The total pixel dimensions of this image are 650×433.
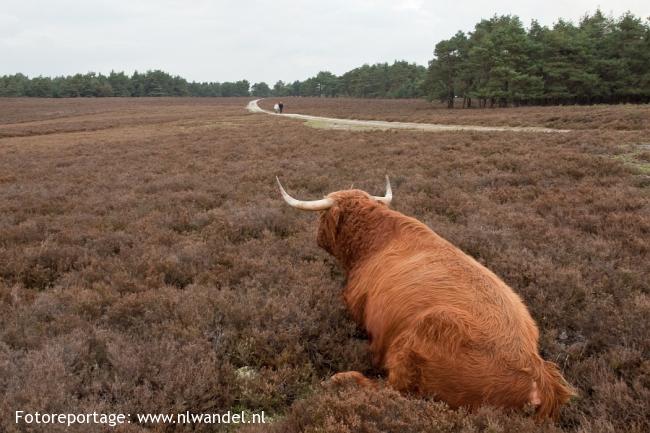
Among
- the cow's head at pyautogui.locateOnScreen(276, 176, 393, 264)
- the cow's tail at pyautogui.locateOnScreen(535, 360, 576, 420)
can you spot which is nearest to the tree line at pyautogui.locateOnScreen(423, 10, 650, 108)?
the cow's head at pyautogui.locateOnScreen(276, 176, 393, 264)

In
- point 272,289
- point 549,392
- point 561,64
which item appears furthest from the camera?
point 561,64

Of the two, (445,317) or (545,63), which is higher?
(545,63)

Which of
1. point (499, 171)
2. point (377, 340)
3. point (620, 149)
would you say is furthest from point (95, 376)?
point (620, 149)

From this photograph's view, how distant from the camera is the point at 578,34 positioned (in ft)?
166

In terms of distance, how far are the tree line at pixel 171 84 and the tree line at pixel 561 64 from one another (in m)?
26.1

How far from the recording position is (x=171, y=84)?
144 m

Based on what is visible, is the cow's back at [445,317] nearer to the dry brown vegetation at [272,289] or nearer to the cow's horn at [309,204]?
the dry brown vegetation at [272,289]

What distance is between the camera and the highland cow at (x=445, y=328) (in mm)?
2643

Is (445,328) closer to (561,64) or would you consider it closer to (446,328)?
(446,328)

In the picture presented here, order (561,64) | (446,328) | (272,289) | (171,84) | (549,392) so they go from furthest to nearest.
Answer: (171,84)
(561,64)
(272,289)
(446,328)
(549,392)

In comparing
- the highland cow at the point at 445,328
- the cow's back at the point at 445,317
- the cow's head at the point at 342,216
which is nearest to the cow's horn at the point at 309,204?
the cow's head at the point at 342,216

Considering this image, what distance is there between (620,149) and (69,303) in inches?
527

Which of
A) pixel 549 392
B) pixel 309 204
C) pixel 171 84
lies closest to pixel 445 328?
pixel 549 392

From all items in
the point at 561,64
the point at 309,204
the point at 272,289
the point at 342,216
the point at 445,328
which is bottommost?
the point at 272,289
